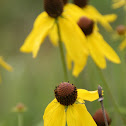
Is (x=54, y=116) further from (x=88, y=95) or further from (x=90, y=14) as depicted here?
(x=90, y=14)

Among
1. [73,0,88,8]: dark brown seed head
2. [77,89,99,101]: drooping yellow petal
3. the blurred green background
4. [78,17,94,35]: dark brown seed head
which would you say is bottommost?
the blurred green background

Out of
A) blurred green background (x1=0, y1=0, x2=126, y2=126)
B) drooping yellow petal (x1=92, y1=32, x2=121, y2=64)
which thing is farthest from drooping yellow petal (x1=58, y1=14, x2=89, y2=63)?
blurred green background (x1=0, y1=0, x2=126, y2=126)

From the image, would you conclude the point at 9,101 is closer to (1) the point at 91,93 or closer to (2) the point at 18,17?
(1) the point at 91,93

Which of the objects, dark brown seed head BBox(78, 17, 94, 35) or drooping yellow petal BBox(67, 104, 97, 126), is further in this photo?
dark brown seed head BBox(78, 17, 94, 35)

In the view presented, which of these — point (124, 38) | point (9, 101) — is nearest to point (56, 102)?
point (124, 38)

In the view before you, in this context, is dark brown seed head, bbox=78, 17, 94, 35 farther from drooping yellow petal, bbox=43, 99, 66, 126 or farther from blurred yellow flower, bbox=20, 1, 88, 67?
drooping yellow petal, bbox=43, 99, 66, 126

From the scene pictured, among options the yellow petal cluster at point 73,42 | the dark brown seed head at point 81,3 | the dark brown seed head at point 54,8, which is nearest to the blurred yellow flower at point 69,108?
the yellow petal cluster at point 73,42

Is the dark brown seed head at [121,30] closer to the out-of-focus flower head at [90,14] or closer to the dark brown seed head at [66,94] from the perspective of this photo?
the out-of-focus flower head at [90,14]

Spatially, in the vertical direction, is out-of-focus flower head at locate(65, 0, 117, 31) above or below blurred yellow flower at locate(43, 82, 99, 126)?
above
